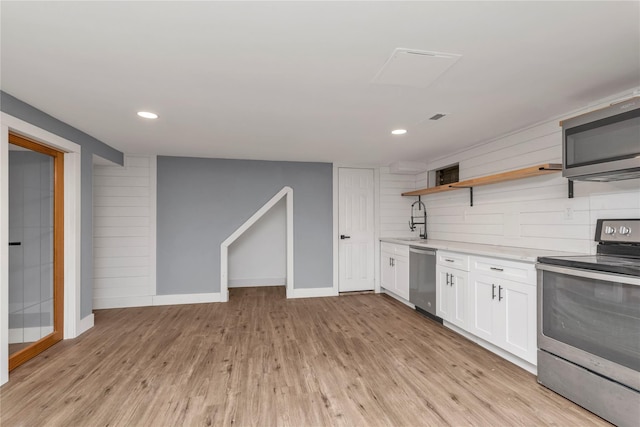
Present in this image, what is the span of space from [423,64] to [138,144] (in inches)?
140

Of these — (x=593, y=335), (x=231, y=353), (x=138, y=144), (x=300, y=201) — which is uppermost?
(x=138, y=144)

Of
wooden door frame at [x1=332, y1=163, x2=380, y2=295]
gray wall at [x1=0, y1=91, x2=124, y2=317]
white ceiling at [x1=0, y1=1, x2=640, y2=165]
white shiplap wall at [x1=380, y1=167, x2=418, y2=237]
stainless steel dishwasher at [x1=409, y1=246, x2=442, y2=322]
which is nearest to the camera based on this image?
white ceiling at [x1=0, y1=1, x2=640, y2=165]

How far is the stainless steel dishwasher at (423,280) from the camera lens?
3646 millimetres

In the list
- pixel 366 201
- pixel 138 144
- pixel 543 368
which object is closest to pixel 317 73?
pixel 543 368

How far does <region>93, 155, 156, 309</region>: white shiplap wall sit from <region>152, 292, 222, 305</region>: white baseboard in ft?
0.41

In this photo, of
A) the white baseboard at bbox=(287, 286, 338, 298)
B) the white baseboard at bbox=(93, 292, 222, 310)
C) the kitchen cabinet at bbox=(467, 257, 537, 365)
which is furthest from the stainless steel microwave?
the white baseboard at bbox=(93, 292, 222, 310)

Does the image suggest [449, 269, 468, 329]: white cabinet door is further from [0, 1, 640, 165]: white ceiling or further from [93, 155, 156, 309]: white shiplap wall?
[93, 155, 156, 309]: white shiplap wall

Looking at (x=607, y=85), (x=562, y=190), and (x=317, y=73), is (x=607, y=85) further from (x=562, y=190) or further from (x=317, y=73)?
(x=317, y=73)

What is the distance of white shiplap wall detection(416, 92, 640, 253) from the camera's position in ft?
8.03

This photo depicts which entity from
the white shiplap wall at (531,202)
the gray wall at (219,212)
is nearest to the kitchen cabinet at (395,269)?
the white shiplap wall at (531,202)

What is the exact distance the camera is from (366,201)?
5.21 meters

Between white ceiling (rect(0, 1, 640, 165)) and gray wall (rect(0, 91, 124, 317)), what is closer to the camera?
white ceiling (rect(0, 1, 640, 165))

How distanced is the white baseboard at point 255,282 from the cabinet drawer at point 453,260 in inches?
128

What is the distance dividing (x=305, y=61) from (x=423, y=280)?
301cm
